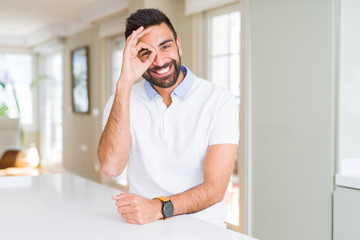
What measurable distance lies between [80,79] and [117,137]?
5.12m

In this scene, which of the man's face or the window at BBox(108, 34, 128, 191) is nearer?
the man's face

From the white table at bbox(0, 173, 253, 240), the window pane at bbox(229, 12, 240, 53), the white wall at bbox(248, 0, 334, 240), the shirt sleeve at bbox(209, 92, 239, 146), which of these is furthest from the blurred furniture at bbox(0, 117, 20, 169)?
the shirt sleeve at bbox(209, 92, 239, 146)

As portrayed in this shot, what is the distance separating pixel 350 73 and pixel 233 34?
145 centimetres

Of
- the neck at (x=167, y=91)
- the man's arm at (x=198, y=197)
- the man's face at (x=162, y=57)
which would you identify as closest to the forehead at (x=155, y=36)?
the man's face at (x=162, y=57)

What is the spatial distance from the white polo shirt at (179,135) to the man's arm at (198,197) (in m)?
0.05

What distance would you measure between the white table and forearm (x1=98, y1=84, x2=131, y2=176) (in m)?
0.11

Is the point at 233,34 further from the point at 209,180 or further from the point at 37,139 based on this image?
the point at 37,139

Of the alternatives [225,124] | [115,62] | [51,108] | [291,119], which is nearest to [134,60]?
[225,124]

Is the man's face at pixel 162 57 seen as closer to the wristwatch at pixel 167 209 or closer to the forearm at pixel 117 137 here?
the forearm at pixel 117 137

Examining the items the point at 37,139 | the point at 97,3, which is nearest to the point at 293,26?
the point at 97,3

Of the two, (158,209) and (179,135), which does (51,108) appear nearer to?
(179,135)

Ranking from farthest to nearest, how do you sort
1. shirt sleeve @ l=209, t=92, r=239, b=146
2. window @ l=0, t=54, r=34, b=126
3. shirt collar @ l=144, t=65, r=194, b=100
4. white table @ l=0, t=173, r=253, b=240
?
window @ l=0, t=54, r=34, b=126 < shirt collar @ l=144, t=65, r=194, b=100 < shirt sleeve @ l=209, t=92, r=239, b=146 < white table @ l=0, t=173, r=253, b=240

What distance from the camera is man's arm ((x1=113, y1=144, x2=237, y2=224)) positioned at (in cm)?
109

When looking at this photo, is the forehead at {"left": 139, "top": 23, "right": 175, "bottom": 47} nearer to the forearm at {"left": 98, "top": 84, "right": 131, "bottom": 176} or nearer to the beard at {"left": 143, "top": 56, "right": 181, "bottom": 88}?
the beard at {"left": 143, "top": 56, "right": 181, "bottom": 88}
